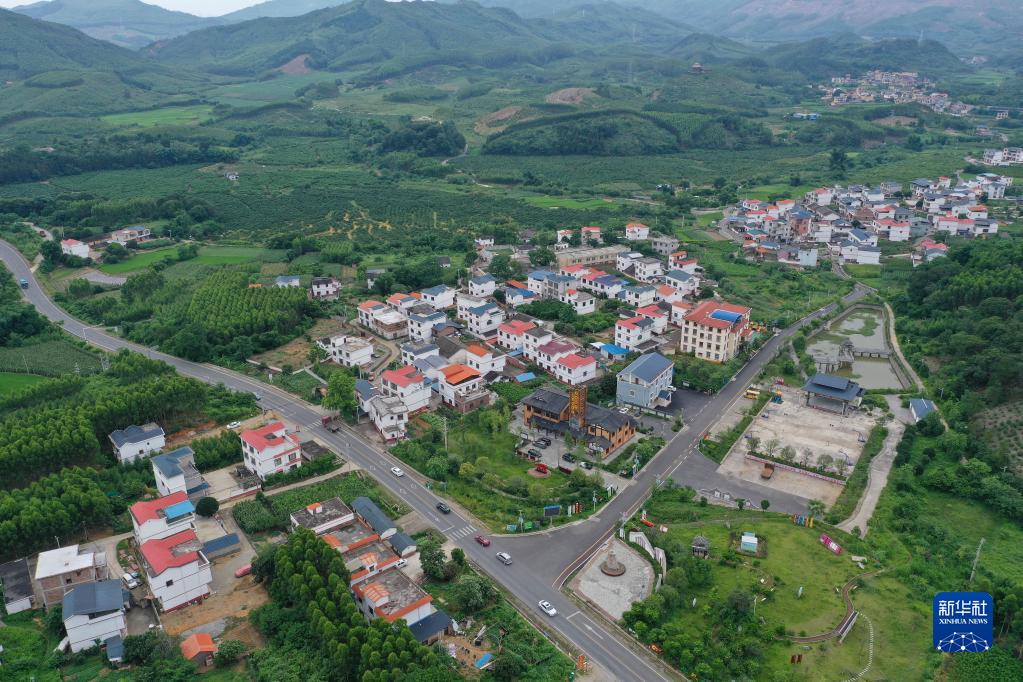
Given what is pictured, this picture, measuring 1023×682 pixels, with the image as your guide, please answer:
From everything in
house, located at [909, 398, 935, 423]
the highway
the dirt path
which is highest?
the highway

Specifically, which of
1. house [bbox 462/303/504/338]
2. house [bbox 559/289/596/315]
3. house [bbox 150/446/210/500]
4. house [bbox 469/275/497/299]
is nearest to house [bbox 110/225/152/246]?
house [bbox 469/275/497/299]

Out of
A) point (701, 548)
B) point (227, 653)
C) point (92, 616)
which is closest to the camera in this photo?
point (227, 653)

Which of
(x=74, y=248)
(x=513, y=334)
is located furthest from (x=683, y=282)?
(x=74, y=248)

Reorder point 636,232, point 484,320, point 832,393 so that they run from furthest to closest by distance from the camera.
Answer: point 636,232
point 484,320
point 832,393

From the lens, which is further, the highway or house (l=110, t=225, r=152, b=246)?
house (l=110, t=225, r=152, b=246)

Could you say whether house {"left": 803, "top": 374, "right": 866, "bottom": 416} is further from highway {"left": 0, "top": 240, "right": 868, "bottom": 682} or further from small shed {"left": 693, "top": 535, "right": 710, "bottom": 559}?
small shed {"left": 693, "top": 535, "right": 710, "bottom": 559}

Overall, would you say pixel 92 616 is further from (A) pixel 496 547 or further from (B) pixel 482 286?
(B) pixel 482 286
